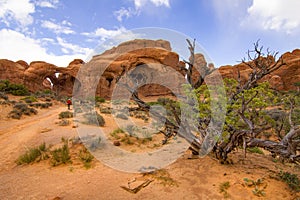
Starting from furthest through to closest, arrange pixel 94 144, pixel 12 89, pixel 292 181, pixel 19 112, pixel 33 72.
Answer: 1. pixel 33 72
2. pixel 12 89
3. pixel 19 112
4. pixel 94 144
5. pixel 292 181

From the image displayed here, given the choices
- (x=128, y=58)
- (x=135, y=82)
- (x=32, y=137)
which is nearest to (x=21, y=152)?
(x=32, y=137)

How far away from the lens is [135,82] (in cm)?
536

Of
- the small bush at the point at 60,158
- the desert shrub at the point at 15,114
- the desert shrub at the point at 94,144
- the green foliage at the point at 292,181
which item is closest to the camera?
the green foliage at the point at 292,181

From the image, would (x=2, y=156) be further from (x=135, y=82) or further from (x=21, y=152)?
(x=135, y=82)

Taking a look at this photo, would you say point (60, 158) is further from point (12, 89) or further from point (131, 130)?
point (12, 89)

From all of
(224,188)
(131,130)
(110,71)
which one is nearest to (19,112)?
(131,130)

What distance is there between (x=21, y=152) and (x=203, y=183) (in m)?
5.72

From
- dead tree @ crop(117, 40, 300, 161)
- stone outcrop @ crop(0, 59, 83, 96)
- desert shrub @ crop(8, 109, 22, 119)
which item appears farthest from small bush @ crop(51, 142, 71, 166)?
stone outcrop @ crop(0, 59, 83, 96)

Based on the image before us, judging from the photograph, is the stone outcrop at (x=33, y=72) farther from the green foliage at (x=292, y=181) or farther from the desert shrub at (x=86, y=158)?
the green foliage at (x=292, y=181)

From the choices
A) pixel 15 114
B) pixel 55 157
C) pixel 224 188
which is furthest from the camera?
pixel 15 114

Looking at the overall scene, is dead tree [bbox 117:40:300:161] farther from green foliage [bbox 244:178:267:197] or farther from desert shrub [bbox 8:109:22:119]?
desert shrub [bbox 8:109:22:119]

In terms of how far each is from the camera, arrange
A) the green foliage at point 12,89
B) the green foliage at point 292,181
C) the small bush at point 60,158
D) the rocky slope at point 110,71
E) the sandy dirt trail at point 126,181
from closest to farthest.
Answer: the sandy dirt trail at point 126,181 < the green foliage at point 292,181 < the small bush at point 60,158 < the green foliage at point 12,89 < the rocky slope at point 110,71

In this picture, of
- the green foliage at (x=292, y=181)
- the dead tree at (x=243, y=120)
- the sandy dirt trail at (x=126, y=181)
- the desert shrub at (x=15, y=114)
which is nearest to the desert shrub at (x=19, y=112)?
the desert shrub at (x=15, y=114)

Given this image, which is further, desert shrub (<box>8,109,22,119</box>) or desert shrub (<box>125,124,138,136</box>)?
desert shrub (<box>8,109,22,119</box>)
